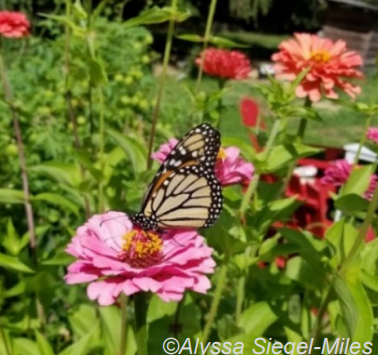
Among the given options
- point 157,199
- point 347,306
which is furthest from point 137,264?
point 347,306

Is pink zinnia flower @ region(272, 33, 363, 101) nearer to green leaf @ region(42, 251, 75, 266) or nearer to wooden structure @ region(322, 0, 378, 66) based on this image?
green leaf @ region(42, 251, 75, 266)

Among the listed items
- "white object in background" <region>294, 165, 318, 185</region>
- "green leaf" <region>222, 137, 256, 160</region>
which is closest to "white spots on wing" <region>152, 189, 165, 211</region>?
"green leaf" <region>222, 137, 256, 160</region>

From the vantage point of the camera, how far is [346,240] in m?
1.13

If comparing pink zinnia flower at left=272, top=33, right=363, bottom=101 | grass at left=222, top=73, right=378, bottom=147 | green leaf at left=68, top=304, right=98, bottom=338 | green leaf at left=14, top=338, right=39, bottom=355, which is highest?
Answer: pink zinnia flower at left=272, top=33, right=363, bottom=101

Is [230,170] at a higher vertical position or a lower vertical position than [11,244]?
higher

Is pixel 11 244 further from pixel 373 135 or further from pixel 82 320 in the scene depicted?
pixel 373 135

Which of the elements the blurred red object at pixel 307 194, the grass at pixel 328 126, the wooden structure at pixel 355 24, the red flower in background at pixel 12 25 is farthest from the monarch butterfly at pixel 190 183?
the wooden structure at pixel 355 24

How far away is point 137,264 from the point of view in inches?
35.6

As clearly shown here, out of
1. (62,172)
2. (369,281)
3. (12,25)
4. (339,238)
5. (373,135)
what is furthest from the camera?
(12,25)

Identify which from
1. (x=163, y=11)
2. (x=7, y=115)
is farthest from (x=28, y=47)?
(x=163, y=11)

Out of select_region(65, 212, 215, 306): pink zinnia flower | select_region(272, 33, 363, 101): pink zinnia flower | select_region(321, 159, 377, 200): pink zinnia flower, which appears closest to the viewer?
select_region(65, 212, 215, 306): pink zinnia flower

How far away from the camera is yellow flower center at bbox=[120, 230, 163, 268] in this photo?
2.98 ft

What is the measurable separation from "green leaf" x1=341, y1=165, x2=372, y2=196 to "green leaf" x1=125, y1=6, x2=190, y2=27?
0.42 meters

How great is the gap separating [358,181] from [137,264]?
1.76 feet
